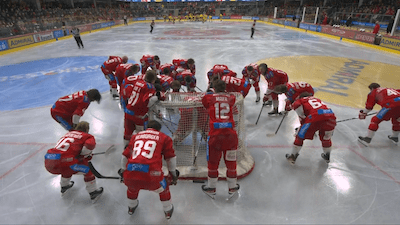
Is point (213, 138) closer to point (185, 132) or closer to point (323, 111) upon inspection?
point (185, 132)

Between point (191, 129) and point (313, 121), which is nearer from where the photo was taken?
point (313, 121)

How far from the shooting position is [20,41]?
16.9 metres

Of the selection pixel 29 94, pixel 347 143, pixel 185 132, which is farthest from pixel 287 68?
pixel 29 94

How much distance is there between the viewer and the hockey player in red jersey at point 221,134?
3.28m

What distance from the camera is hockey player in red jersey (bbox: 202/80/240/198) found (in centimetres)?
328

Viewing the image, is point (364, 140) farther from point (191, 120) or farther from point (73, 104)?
point (73, 104)

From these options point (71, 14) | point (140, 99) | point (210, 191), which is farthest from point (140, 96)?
point (71, 14)

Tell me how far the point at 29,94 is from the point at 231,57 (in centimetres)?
1050

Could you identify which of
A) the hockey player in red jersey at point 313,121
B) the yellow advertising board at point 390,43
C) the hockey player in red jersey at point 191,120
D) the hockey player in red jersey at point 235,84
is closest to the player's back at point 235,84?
the hockey player in red jersey at point 235,84

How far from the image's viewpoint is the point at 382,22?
19.1 m

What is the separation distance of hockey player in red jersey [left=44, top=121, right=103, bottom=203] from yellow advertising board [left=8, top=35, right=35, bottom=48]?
18.1 metres

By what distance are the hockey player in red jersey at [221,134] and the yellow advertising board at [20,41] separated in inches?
762

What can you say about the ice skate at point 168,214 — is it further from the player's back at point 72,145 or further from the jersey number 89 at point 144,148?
the player's back at point 72,145

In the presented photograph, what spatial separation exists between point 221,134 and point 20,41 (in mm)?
20491
